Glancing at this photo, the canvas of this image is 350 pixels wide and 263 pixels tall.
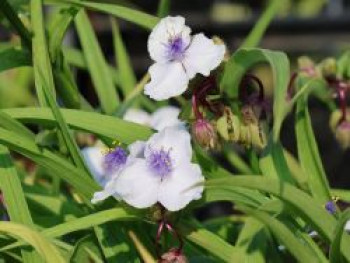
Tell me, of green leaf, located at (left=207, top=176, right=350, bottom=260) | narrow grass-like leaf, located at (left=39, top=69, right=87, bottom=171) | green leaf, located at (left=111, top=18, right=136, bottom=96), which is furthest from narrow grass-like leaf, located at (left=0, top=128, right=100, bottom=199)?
green leaf, located at (left=111, top=18, right=136, bottom=96)

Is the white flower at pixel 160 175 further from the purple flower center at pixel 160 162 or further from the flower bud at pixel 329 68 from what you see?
the flower bud at pixel 329 68

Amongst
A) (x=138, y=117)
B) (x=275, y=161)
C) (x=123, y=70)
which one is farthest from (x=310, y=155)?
(x=123, y=70)

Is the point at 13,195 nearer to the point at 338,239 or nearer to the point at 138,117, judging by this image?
the point at 338,239

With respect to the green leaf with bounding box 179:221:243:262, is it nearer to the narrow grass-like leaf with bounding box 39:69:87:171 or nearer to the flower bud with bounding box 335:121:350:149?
the narrow grass-like leaf with bounding box 39:69:87:171

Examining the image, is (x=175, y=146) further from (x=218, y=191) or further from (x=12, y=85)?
(x=12, y=85)

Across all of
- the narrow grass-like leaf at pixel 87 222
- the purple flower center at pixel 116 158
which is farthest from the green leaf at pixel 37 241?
the purple flower center at pixel 116 158

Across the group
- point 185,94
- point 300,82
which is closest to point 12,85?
point 300,82
